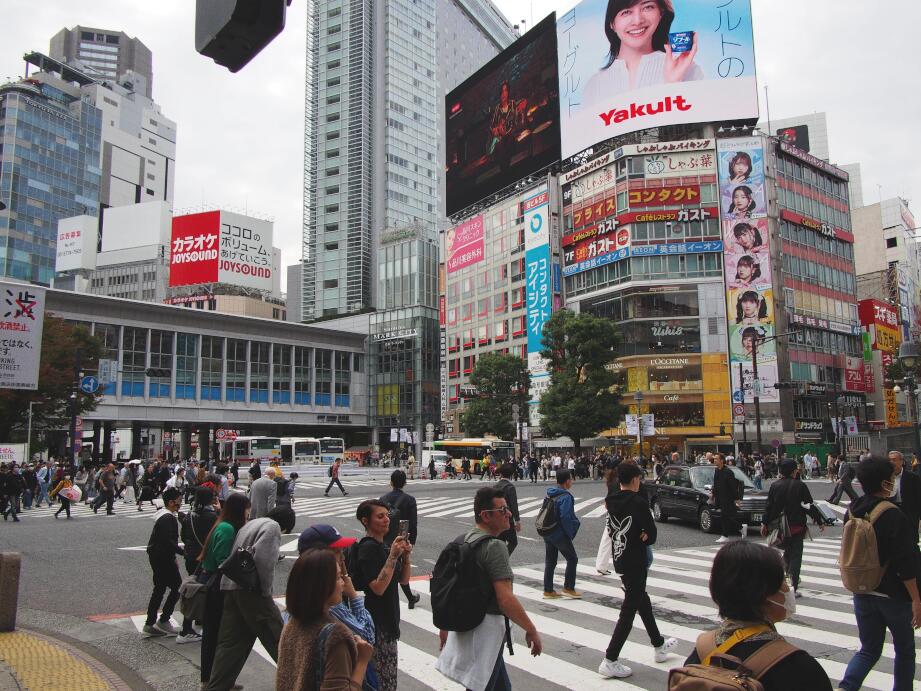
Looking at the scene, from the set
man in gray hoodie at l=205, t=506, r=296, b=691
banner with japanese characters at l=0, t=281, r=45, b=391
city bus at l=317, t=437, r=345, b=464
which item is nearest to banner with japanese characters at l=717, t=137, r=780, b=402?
city bus at l=317, t=437, r=345, b=464

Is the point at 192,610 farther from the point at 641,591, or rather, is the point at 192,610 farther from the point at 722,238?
the point at 722,238

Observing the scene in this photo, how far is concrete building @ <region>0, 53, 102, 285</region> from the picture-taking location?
105188 millimetres

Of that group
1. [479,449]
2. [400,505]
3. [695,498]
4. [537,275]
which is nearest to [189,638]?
[400,505]

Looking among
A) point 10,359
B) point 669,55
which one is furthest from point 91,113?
point 10,359

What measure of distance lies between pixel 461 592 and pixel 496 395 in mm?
52920

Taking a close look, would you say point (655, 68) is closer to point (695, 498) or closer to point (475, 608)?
point (695, 498)

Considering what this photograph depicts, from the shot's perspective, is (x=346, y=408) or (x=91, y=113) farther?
(x=91, y=113)

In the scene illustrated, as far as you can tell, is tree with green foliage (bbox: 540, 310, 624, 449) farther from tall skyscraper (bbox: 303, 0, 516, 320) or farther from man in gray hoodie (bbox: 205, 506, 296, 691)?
tall skyscraper (bbox: 303, 0, 516, 320)

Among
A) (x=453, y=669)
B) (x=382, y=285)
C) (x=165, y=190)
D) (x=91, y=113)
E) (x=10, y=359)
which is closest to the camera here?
(x=453, y=669)

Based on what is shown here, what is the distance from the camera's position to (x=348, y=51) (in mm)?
95062

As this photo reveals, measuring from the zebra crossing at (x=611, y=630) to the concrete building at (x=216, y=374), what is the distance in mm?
47918

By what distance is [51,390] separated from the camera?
35188mm

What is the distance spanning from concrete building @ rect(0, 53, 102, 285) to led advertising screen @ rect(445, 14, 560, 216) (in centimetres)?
6988

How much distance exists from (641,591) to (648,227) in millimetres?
53381
